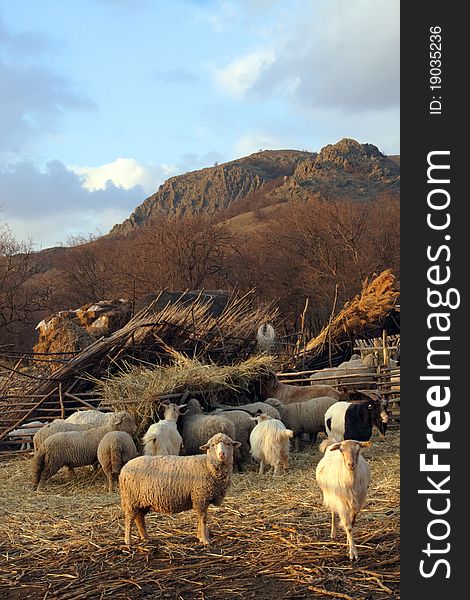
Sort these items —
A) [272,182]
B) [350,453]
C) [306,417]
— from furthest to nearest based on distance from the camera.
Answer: [272,182]
[306,417]
[350,453]

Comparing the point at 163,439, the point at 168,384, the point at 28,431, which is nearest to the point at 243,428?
the point at 168,384

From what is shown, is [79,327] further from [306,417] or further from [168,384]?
[306,417]

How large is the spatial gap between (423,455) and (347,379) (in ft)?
40.6

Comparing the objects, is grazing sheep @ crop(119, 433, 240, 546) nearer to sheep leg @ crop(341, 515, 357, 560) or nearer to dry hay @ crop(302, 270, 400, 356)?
sheep leg @ crop(341, 515, 357, 560)

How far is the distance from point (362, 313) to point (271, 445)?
12.1 meters

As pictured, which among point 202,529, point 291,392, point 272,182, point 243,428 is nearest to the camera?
point 202,529

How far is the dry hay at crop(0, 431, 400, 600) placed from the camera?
5.45 metres

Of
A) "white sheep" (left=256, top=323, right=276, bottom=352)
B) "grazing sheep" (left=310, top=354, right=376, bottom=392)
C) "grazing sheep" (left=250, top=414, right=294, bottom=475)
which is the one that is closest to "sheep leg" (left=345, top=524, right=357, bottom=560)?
"grazing sheep" (left=250, top=414, right=294, bottom=475)

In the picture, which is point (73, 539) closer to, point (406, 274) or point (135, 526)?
point (135, 526)

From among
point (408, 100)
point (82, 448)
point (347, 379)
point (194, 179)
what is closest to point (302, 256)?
point (347, 379)

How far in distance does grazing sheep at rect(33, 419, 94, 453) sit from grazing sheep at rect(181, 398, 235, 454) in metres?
1.42

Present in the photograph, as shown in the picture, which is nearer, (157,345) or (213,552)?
(213,552)

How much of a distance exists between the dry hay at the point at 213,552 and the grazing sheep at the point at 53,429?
50.1 inches

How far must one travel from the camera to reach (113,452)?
952cm
